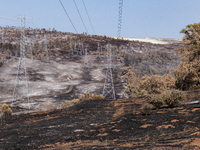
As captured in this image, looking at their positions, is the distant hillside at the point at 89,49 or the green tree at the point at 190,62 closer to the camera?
the green tree at the point at 190,62

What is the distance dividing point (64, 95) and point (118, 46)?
2439 inches

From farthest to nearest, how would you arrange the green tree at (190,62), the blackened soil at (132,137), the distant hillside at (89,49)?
the distant hillside at (89,49)
the green tree at (190,62)
the blackened soil at (132,137)

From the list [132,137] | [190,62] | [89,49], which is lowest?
[132,137]

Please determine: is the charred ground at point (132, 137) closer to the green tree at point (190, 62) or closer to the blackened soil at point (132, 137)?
the blackened soil at point (132, 137)

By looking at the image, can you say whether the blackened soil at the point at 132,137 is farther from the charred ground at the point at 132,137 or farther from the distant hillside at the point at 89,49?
the distant hillside at the point at 89,49

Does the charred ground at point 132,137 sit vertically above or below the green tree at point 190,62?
below

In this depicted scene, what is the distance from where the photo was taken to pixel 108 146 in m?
6.76

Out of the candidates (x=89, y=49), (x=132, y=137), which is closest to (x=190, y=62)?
(x=132, y=137)

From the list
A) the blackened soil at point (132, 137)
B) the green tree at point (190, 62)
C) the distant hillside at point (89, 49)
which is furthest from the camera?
the distant hillside at point (89, 49)

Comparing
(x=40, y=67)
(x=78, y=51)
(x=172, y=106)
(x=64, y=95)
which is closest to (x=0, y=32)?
(x=78, y=51)

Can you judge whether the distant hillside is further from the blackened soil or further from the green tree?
the blackened soil

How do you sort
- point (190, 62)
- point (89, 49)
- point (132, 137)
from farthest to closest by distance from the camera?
point (89, 49)
point (190, 62)
point (132, 137)

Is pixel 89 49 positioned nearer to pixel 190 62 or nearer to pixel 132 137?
pixel 190 62

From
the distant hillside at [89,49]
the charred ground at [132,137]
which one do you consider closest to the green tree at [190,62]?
the charred ground at [132,137]
